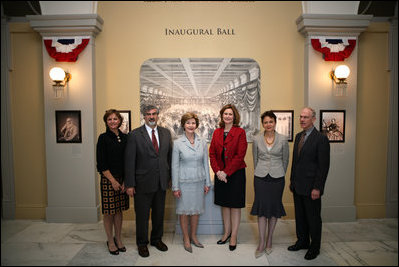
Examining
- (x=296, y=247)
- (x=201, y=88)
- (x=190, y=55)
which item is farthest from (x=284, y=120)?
(x=296, y=247)

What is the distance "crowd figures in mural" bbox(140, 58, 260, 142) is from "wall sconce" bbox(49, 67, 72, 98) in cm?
130

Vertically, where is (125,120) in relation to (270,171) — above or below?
above

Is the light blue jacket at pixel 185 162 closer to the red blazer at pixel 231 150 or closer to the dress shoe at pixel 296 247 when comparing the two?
the red blazer at pixel 231 150

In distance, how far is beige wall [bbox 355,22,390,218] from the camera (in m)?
4.90

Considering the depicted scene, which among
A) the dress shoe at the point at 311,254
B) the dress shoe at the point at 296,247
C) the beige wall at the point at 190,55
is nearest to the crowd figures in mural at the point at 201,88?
the beige wall at the point at 190,55

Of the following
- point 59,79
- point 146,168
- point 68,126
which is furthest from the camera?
point 68,126

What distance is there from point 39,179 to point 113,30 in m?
3.09

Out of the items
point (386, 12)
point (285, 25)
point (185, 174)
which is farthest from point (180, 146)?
point (386, 12)

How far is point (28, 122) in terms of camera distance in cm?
494

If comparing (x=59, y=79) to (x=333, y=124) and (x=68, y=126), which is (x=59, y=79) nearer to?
(x=68, y=126)

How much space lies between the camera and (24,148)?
16.3ft

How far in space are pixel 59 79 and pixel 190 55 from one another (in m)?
2.30

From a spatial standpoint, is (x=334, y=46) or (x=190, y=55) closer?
(x=334, y=46)

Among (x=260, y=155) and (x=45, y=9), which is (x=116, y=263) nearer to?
(x=260, y=155)
